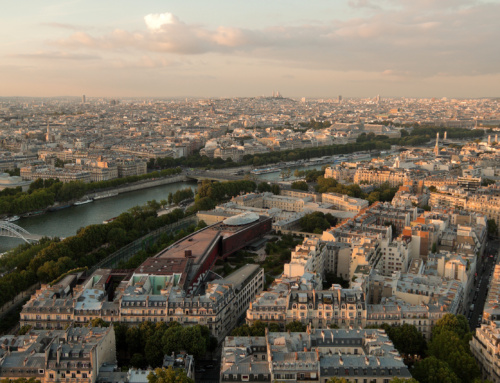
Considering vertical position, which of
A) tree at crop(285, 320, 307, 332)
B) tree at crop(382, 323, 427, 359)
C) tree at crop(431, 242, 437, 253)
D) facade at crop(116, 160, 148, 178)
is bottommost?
facade at crop(116, 160, 148, 178)

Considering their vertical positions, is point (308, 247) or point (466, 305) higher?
point (308, 247)

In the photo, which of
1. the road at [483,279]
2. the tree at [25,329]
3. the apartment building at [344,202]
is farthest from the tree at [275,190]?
the tree at [25,329]

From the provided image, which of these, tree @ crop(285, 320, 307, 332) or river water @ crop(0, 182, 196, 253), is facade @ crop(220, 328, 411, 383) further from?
river water @ crop(0, 182, 196, 253)

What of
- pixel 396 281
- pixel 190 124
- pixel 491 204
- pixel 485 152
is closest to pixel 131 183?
pixel 491 204

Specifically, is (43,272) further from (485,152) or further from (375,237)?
(485,152)

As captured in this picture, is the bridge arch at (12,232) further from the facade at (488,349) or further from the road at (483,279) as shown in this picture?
the facade at (488,349)

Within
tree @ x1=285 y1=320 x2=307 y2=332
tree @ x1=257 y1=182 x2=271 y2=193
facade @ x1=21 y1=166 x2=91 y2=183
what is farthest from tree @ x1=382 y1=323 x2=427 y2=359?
facade @ x1=21 y1=166 x2=91 y2=183

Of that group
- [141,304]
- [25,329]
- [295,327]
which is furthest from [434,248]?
[25,329]
